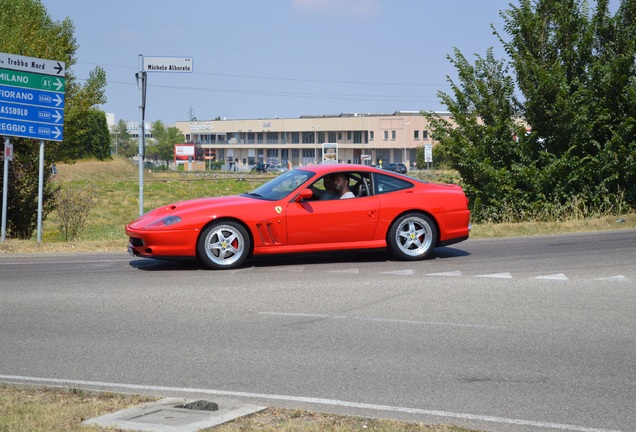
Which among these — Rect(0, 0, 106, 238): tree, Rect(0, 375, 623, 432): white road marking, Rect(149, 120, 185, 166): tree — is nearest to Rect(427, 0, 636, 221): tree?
Rect(0, 0, 106, 238): tree

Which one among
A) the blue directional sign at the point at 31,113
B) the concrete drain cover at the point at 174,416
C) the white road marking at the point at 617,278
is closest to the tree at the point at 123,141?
the blue directional sign at the point at 31,113

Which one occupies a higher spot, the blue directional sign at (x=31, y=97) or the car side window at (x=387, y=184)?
the blue directional sign at (x=31, y=97)

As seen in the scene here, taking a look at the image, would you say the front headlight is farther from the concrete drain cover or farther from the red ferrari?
the concrete drain cover

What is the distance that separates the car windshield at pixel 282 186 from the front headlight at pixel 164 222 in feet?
4.50

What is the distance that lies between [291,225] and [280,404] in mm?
6609

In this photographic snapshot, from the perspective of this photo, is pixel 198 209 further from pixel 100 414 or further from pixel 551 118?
pixel 551 118

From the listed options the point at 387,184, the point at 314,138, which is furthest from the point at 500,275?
the point at 314,138

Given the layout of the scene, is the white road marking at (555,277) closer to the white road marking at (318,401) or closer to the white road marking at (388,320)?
the white road marking at (388,320)

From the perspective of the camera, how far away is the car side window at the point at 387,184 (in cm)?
1304

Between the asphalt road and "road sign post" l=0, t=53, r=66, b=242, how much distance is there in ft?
15.0

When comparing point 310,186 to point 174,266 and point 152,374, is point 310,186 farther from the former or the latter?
point 152,374

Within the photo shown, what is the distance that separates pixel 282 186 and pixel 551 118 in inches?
448

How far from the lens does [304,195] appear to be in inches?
492

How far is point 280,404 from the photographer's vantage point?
19.5ft
